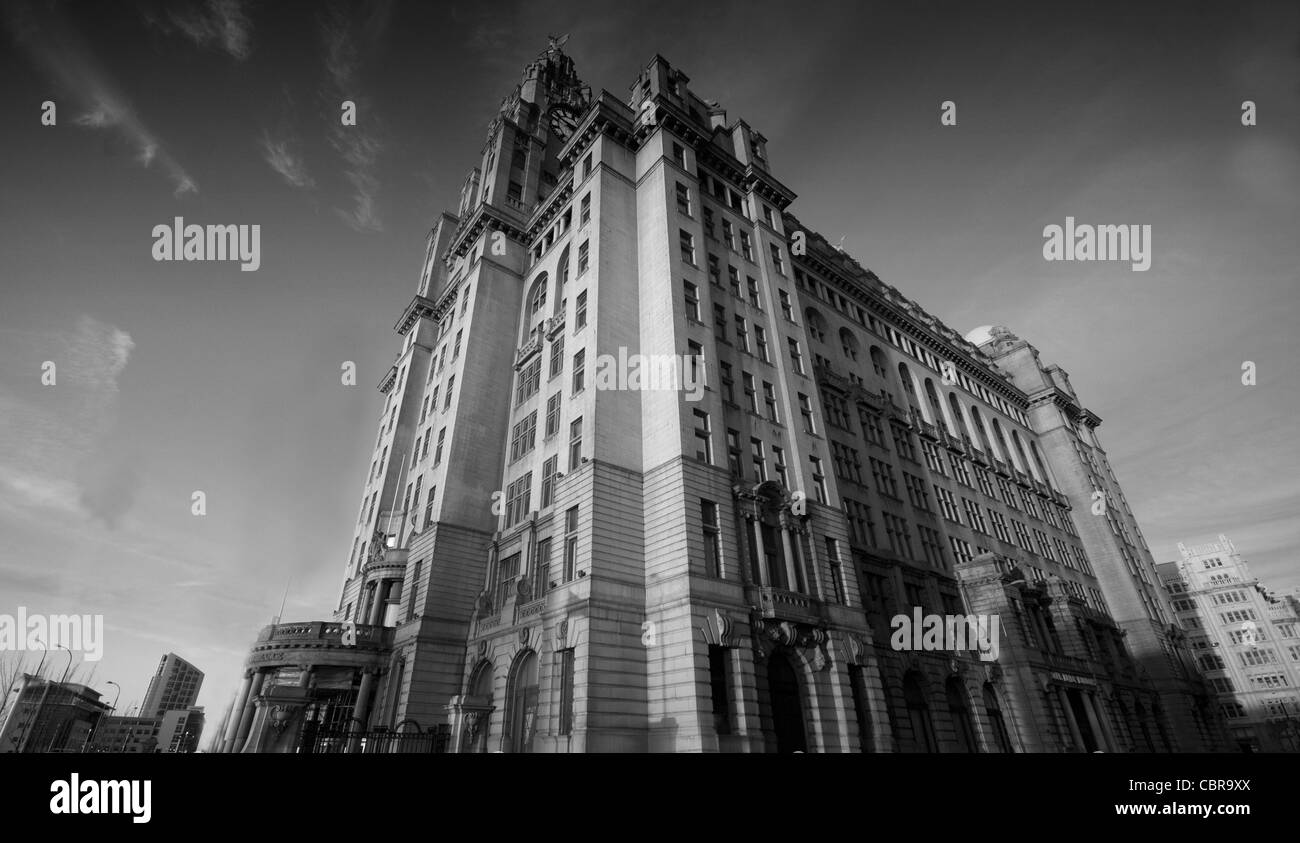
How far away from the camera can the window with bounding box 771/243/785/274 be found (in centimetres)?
4700

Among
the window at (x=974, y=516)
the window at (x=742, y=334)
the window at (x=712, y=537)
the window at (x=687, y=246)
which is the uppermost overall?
the window at (x=687, y=246)

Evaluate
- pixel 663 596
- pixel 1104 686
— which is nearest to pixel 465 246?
pixel 663 596

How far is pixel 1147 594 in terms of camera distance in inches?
2625

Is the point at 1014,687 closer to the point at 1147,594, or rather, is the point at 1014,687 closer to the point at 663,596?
the point at 663,596

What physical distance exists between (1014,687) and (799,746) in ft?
77.9

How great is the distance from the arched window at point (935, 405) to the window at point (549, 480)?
43231mm

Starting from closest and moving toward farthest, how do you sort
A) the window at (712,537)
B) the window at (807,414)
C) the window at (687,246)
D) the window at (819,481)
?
the window at (712,537), the window at (819,481), the window at (807,414), the window at (687,246)

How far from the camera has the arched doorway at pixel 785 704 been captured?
26.9m

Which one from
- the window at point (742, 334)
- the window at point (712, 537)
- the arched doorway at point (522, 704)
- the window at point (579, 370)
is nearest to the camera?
the arched doorway at point (522, 704)

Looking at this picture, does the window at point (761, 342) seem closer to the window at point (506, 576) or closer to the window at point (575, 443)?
the window at point (575, 443)

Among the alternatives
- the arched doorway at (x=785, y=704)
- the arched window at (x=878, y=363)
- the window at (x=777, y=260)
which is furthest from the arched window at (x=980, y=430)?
the arched doorway at (x=785, y=704)

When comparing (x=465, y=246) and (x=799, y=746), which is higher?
(x=465, y=246)
